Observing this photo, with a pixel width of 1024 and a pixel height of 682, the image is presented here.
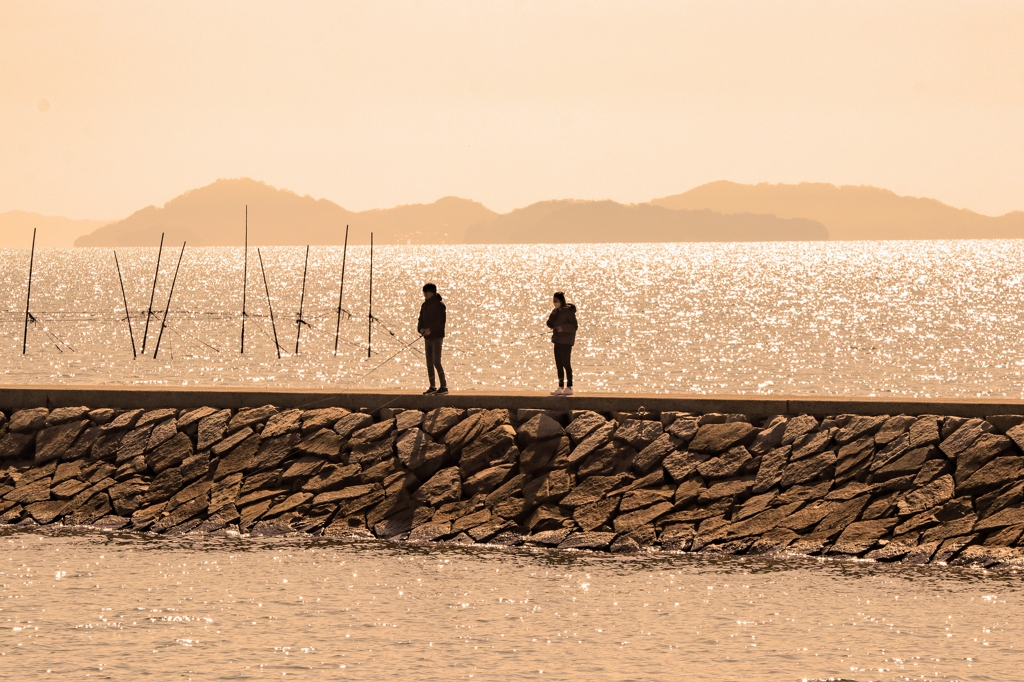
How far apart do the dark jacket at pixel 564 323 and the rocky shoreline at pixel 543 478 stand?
4.67 ft

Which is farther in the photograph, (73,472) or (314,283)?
(314,283)

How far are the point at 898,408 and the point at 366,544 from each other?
8.78m

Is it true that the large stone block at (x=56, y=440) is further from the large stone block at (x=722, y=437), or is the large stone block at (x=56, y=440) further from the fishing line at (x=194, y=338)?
the fishing line at (x=194, y=338)

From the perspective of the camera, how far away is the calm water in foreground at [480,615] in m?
14.1

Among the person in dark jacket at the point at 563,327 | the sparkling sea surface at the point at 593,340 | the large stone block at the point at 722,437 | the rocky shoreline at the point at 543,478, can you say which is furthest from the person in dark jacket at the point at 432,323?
the sparkling sea surface at the point at 593,340

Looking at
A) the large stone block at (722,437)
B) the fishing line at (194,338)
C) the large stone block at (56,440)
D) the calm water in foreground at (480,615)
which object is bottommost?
the fishing line at (194,338)

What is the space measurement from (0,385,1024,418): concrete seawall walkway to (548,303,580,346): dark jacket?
1.02m

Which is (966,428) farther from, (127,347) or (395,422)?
(127,347)

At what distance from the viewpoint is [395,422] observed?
73.4 feet

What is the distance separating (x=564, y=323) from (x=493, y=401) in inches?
71.3

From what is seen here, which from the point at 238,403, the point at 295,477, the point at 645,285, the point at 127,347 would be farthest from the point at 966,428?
the point at 645,285

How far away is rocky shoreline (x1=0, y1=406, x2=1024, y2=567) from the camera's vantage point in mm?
19531

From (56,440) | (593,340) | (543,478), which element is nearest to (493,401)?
(543,478)

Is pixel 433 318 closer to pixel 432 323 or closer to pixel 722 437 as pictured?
pixel 432 323
